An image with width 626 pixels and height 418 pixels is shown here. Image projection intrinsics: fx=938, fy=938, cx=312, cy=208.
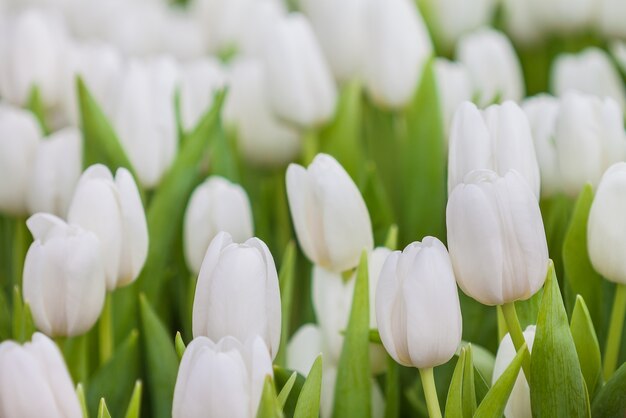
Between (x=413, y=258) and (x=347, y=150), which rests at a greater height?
(x=413, y=258)

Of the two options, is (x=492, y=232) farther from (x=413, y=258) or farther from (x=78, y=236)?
(x=78, y=236)

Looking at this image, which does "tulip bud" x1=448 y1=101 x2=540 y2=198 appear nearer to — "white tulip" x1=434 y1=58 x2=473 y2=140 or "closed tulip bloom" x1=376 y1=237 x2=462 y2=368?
"closed tulip bloom" x1=376 y1=237 x2=462 y2=368

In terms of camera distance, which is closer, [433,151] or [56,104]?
[433,151]

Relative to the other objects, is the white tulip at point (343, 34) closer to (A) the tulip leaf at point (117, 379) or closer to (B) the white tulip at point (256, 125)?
(B) the white tulip at point (256, 125)

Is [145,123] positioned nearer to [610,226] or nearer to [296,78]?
[296,78]

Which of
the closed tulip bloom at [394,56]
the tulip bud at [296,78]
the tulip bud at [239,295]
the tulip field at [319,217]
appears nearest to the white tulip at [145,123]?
the tulip field at [319,217]

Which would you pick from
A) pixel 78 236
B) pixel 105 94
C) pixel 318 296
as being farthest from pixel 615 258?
pixel 105 94
